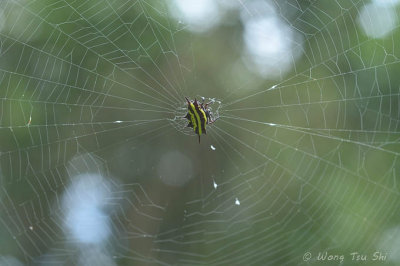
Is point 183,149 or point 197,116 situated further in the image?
point 183,149

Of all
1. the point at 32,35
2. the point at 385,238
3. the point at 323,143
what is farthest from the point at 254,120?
the point at 32,35

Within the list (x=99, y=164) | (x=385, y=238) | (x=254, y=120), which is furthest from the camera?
(x=254, y=120)

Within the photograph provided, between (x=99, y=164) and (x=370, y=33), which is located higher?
(x=370, y=33)

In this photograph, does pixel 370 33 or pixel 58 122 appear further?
pixel 58 122

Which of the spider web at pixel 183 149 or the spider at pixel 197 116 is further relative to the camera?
the spider web at pixel 183 149

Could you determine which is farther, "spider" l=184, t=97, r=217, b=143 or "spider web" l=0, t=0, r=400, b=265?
"spider web" l=0, t=0, r=400, b=265

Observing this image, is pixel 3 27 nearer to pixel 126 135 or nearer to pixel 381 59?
pixel 126 135

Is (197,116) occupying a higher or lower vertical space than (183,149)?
higher

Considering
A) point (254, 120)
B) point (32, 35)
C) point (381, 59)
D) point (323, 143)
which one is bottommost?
point (323, 143)
